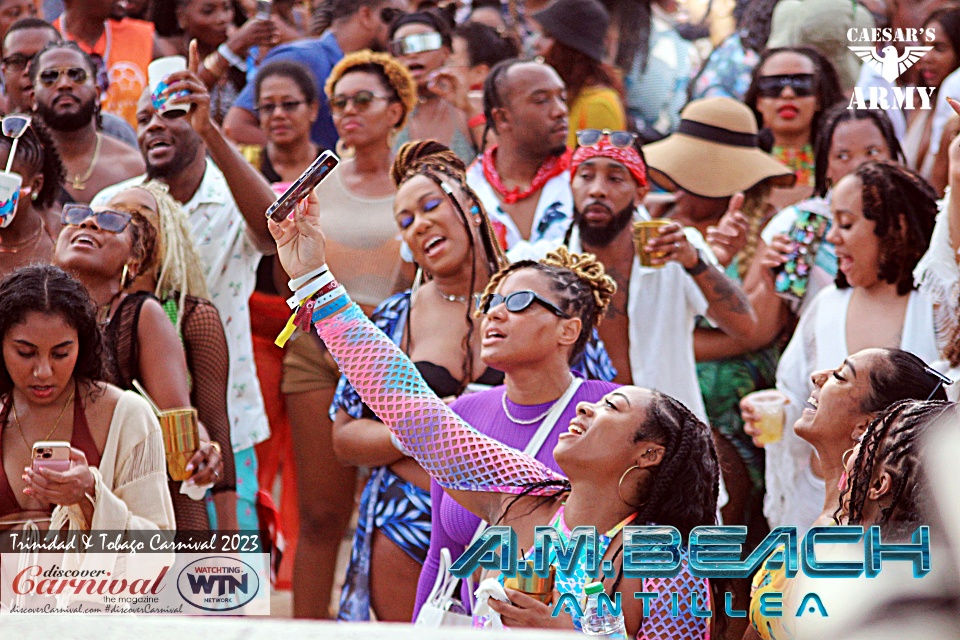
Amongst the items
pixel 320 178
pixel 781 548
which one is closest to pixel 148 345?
pixel 320 178

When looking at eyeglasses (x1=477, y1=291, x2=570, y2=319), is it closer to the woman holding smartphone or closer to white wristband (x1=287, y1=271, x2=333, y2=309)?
the woman holding smartphone

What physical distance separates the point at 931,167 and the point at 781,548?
309 centimetres

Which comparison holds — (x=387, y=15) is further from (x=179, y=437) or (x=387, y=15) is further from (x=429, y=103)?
(x=179, y=437)

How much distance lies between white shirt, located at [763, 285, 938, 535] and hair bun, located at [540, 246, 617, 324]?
0.75 meters

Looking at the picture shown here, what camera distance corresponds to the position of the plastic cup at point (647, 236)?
3.99 m

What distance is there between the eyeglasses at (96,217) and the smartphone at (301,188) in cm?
114

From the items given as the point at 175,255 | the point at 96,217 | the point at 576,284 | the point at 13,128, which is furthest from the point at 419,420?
the point at 13,128

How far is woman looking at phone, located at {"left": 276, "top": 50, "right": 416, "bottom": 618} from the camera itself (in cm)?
476

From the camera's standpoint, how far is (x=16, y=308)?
3.33m

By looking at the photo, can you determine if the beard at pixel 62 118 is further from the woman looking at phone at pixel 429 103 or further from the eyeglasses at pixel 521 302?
the eyeglasses at pixel 521 302

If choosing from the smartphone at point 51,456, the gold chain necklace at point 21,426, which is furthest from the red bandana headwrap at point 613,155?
the smartphone at point 51,456

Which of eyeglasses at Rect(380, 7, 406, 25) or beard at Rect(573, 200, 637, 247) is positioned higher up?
eyeglasses at Rect(380, 7, 406, 25)

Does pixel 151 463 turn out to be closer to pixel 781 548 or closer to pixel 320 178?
pixel 320 178

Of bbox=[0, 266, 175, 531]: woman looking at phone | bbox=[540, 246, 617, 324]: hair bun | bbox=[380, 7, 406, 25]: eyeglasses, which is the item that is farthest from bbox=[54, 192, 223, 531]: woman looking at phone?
bbox=[380, 7, 406, 25]: eyeglasses
